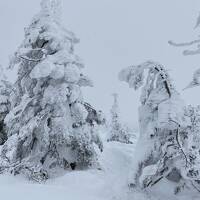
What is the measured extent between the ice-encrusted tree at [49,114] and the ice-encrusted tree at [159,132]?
5.79m

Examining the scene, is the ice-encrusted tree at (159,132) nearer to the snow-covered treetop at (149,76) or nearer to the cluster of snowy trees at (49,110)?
the snow-covered treetop at (149,76)

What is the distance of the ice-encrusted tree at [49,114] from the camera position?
16547 mm

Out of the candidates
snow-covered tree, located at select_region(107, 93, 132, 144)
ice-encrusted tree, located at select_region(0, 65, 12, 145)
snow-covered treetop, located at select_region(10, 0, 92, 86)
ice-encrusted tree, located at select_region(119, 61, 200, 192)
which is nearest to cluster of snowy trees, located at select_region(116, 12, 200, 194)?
ice-encrusted tree, located at select_region(119, 61, 200, 192)

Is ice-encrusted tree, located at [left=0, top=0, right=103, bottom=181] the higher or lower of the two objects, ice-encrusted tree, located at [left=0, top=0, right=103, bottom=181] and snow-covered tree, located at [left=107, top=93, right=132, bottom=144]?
the higher

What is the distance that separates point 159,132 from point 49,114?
23.9ft

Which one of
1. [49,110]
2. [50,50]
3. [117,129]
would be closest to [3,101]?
[50,50]

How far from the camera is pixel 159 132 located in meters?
10.7

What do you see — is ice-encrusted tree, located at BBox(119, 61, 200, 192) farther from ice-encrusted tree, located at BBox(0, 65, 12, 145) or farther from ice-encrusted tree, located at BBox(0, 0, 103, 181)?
ice-encrusted tree, located at BBox(0, 65, 12, 145)

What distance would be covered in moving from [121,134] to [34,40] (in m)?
25.4

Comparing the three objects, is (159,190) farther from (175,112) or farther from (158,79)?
(158,79)

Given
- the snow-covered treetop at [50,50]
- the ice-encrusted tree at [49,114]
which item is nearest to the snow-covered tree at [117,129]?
the ice-encrusted tree at [49,114]

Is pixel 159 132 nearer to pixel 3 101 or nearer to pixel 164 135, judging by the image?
pixel 164 135

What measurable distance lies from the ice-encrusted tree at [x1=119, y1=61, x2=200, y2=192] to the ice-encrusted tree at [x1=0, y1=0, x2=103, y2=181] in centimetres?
579

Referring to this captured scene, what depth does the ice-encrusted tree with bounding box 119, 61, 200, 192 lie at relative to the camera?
400 inches
